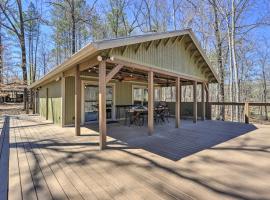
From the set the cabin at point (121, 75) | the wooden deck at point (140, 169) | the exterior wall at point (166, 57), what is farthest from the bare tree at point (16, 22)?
the exterior wall at point (166, 57)

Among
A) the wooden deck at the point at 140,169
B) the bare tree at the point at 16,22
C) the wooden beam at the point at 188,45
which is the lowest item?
the wooden deck at the point at 140,169

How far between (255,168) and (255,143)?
6.97 feet

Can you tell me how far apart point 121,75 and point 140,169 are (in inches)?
241

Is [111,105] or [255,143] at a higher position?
[111,105]

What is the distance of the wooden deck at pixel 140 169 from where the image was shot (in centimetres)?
257

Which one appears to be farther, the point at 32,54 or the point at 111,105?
the point at 32,54

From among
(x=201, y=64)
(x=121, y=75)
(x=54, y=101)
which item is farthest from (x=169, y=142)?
(x=54, y=101)

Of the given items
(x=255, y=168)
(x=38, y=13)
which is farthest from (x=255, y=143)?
(x=38, y=13)

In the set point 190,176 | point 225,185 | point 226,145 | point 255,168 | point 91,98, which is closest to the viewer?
point 225,185

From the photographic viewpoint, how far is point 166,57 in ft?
23.7

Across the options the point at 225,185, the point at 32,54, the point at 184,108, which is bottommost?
the point at 225,185

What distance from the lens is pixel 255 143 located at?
523cm

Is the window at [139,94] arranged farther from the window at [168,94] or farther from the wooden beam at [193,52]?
the window at [168,94]

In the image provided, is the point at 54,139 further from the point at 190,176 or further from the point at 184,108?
the point at 184,108
